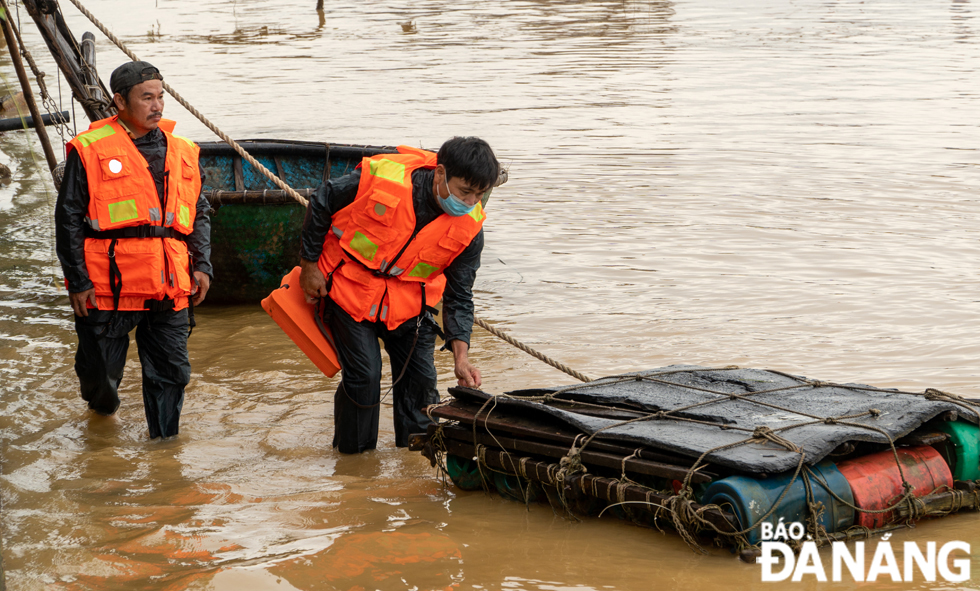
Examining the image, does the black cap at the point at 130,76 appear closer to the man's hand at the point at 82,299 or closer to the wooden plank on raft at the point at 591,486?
the man's hand at the point at 82,299

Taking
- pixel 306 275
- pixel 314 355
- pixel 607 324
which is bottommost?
pixel 607 324

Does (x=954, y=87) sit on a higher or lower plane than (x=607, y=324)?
higher

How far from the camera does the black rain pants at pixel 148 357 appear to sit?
4.87 m

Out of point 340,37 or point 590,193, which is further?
point 340,37

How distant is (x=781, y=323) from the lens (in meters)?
7.07

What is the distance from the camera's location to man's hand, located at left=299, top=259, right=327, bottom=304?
458cm

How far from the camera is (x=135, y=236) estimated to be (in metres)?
4.70

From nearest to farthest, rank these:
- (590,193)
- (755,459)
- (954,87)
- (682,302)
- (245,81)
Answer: (755,459) < (682,302) < (590,193) < (954,87) < (245,81)

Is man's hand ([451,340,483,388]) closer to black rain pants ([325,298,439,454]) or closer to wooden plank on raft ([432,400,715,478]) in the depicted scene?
wooden plank on raft ([432,400,715,478])

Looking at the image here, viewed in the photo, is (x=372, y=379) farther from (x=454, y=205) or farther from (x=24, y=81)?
(x=24, y=81)

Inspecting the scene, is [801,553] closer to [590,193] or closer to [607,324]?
[607,324]

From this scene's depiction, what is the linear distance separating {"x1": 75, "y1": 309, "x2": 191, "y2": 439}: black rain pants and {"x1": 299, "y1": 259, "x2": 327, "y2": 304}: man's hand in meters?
0.75

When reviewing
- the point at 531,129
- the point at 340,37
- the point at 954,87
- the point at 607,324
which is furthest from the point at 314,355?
the point at 340,37

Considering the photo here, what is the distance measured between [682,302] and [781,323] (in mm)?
800
